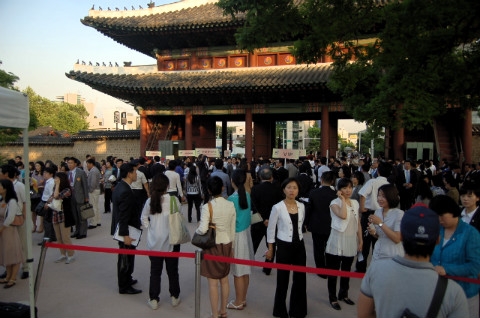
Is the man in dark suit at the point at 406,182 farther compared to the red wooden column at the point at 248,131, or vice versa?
the red wooden column at the point at 248,131

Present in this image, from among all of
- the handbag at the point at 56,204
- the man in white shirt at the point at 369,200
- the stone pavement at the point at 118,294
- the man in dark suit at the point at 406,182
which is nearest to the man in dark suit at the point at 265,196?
the stone pavement at the point at 118,294

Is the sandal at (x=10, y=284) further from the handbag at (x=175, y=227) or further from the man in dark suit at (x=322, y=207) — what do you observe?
the man in dark suit at (x=322, y=207)

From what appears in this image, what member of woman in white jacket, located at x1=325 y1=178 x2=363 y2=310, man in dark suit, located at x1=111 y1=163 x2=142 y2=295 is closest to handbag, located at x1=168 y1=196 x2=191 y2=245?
man in dark suit, located at x1=111 y1=163 x2=142 y2=295

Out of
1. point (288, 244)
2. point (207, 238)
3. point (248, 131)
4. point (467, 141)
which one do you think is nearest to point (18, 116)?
point (207, 238)

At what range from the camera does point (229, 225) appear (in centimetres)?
439

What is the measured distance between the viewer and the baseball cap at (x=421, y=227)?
193 centimetres

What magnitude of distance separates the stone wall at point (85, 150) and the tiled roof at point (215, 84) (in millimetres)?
3009

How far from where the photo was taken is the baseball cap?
6.33ft

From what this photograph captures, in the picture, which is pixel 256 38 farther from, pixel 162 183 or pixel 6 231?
pixel 6 231

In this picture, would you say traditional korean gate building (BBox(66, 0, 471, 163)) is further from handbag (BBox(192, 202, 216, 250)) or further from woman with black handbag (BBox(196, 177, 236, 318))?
handbag (BBox(192, 202, 216, 250))

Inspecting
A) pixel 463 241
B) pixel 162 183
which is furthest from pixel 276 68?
pixel 463 241

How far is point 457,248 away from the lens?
295 centimetres

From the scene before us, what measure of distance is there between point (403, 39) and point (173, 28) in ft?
45.2

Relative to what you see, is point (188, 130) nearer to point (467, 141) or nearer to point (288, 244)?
point (467, 141)
